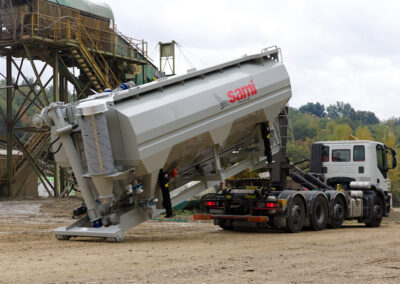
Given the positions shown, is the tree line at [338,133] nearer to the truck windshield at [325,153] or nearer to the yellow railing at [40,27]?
the truck windshield at [325,153]

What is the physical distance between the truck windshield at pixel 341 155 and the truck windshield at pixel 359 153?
0.20 meters

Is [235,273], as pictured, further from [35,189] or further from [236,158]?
[35,189]

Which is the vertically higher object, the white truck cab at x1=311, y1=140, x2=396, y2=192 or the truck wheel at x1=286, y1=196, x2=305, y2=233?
the white truck cab at x1=311, y1=140, x2=396, y2=192

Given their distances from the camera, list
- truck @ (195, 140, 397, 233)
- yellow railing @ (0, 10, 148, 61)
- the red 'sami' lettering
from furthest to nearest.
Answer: yellow railing @ (0, 10, 148, 61) → truck @ (195, 140, 397, 233) → the red 'sami' lettering

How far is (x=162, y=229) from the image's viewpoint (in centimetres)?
1852

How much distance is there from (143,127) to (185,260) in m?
3.61

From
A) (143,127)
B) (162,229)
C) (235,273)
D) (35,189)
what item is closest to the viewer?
(235,273)

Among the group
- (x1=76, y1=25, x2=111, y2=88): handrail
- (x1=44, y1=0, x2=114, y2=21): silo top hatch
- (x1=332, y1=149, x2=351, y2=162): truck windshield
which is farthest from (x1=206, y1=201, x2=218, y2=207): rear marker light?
(x1=44, y1=0, x2=114, y2=21): silo top hatch

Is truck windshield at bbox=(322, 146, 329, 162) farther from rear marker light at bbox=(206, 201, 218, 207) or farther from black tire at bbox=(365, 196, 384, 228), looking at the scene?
rear marker light at bbox=(206, 201, 218, 207)

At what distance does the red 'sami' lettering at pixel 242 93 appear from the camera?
15.5 meters

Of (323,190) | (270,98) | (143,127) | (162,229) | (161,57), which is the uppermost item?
(161,57)

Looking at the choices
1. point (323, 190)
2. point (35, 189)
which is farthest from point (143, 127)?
point (35, 189)

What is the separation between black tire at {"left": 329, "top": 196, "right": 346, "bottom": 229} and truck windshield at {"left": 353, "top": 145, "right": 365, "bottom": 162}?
196cm

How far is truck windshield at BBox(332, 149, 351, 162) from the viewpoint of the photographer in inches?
800
